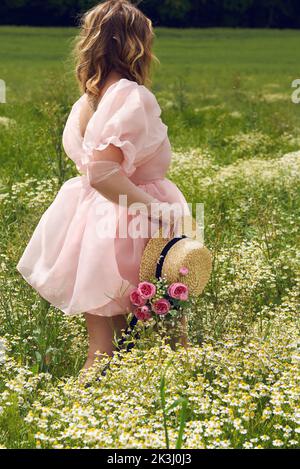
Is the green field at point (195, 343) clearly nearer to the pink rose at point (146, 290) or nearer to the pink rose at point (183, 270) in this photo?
the pink rose at point (146, 290)

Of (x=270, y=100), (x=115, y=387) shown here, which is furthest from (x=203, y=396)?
(x=270, y=100)

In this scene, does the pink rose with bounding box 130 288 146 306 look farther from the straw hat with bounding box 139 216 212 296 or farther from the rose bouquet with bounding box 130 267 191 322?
the straw hat with bounding box 139 216 212 296

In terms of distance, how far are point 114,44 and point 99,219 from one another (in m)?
0.81

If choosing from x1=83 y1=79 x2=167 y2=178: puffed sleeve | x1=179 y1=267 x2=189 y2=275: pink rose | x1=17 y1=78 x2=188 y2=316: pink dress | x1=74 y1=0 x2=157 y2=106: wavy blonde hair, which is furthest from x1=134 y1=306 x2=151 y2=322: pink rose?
x1=74 y1=0 x2=157 y2=106: wavy blonde hair

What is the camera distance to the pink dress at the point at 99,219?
4.34m

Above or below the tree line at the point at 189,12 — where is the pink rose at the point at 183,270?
above

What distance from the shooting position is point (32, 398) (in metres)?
4.00

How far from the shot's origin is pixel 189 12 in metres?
66.2

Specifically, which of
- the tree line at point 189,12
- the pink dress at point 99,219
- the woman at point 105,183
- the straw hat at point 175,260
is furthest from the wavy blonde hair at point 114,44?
the tree line at point 189,12

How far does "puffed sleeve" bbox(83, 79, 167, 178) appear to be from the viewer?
427cm

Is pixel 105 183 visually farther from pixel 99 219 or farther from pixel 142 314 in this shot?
pixel 142 314

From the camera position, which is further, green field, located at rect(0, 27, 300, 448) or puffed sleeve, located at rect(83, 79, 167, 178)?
puffed sleeve, located at rect(83, 79, 167, 178)

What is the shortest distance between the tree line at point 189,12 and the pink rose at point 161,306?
190 ft

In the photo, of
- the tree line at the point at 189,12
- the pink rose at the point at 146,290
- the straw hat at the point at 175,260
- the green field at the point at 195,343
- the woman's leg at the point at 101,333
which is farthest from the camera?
the tree line at the point at 189,12
